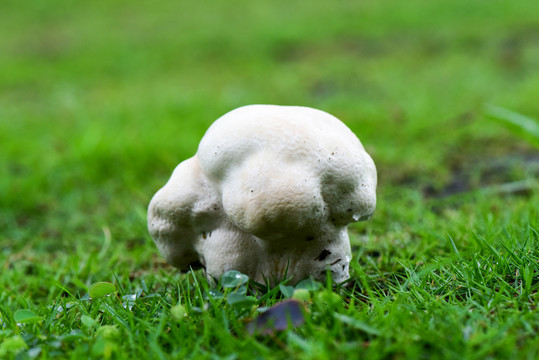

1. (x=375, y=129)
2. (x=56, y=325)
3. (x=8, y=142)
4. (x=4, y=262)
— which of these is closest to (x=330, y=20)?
(x=375, y=129)

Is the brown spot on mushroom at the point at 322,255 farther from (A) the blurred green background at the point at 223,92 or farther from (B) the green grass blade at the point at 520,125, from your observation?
(B) the green grass blade at the point at 520,125

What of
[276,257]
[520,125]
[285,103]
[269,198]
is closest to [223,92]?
[285,103]

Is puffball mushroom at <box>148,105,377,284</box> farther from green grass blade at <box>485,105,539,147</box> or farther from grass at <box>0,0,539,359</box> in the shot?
green grass blade at <box>485,105,539,147</box>

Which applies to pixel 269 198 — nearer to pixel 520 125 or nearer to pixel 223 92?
pixel 520 125

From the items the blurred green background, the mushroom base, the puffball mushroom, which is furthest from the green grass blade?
the mushroom base

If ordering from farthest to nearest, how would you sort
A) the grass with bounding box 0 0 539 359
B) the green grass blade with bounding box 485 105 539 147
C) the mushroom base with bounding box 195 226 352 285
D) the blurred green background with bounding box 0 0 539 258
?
the blurred green background with bounding box 0 0 539 258
the green grass blade with bounding box 485 105 539 147
the mushroom base with bounding box 195 226 352 285
the grass with bounding box 0 0 539 359

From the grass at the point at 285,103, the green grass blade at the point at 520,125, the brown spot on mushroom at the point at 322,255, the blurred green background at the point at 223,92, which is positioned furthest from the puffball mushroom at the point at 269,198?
the green grass blade at the point at 520,125
